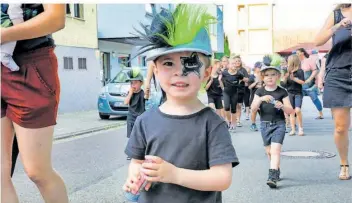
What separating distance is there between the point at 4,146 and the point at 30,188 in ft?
7.76

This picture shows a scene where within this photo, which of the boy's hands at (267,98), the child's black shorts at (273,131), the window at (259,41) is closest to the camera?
the child's black shorts at (273,131)

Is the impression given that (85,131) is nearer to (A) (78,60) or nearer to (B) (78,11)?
(A) (78,60)

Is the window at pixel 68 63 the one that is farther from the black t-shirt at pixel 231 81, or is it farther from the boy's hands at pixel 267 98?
the boy's hands at pixel 267 98

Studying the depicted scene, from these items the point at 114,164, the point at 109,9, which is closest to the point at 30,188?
the point at 114,164

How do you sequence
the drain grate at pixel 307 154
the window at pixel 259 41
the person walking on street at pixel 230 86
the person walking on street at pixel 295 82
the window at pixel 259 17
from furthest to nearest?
the window at pixel 259 41 → the window at pixel 259 17 → the person walking on street at pixel 230 86 → the person walking on street at pixel 295 82 → the drain grate at pixel 307 154

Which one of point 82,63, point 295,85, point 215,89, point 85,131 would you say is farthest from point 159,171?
point 82,63

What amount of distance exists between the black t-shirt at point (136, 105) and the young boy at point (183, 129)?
4.78 meters

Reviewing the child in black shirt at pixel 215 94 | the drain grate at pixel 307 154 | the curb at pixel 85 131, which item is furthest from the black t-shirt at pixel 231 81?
the drain grate at pixel 307 154

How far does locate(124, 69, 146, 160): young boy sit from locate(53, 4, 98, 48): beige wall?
9.85m

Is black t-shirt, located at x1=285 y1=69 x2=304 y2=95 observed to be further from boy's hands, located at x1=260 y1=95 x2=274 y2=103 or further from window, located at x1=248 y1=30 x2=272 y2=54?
window, located at x1=248 y1=30 x2=272 y2=54

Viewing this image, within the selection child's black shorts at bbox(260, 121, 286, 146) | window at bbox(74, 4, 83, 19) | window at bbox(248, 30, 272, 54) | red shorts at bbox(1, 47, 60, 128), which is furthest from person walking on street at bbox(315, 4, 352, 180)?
window at bbox(248, 30, 272, 54)

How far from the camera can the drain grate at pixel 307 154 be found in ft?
22.9

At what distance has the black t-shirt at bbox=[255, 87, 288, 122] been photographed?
5.58 meters

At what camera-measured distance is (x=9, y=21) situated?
2852 millimetres
